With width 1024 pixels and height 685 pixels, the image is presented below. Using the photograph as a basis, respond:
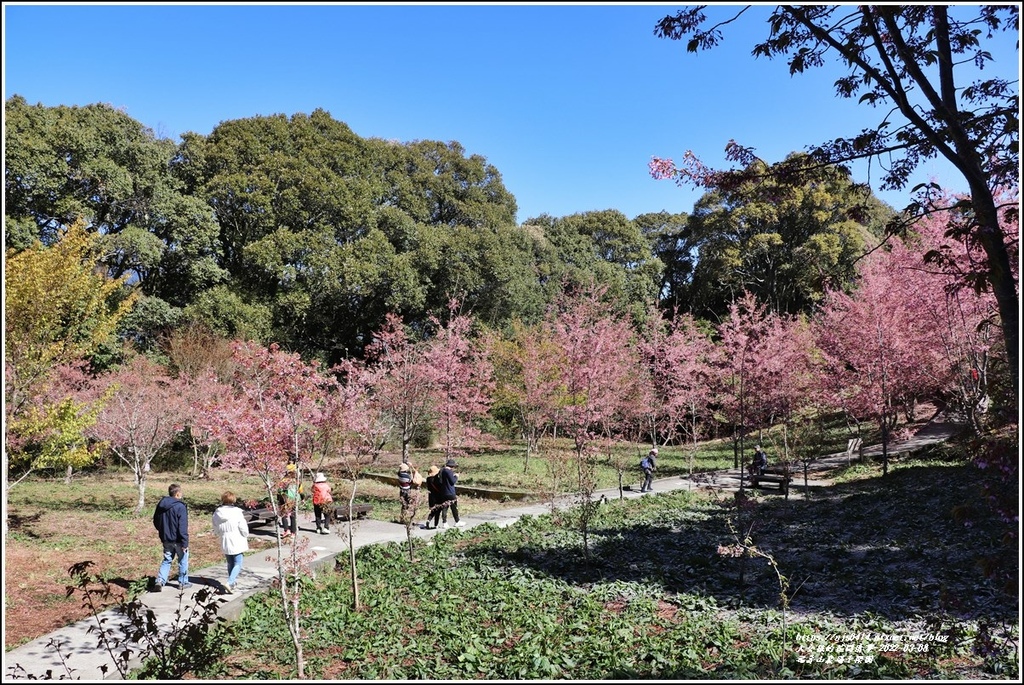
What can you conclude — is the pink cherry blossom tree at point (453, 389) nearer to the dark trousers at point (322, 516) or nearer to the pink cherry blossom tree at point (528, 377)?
the pink cherry blossom tree at point (528, 377)

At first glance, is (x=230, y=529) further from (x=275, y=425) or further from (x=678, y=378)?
(x=678, y=378)

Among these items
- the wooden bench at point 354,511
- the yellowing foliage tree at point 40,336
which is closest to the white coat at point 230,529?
the wooden bench at point 354,511

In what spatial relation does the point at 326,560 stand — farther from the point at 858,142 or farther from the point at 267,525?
the point at 858,142

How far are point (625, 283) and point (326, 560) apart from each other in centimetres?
2633

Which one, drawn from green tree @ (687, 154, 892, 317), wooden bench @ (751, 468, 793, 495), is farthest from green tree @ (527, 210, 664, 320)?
wooden bench @ (751, 468, 793, 495)

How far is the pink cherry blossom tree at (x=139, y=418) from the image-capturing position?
14125 millimetres

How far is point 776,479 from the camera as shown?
15.2 metres

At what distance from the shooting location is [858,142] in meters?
4.53

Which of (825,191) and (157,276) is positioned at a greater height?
(825,191)

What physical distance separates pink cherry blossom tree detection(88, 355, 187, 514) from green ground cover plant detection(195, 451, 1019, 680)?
7618 millimetres

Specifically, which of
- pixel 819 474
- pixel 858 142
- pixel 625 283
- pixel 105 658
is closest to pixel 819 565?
pixel 858 142

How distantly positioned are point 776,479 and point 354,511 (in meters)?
9.74

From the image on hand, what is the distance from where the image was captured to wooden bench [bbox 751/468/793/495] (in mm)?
14710

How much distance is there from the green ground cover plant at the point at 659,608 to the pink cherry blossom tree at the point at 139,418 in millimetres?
7618
